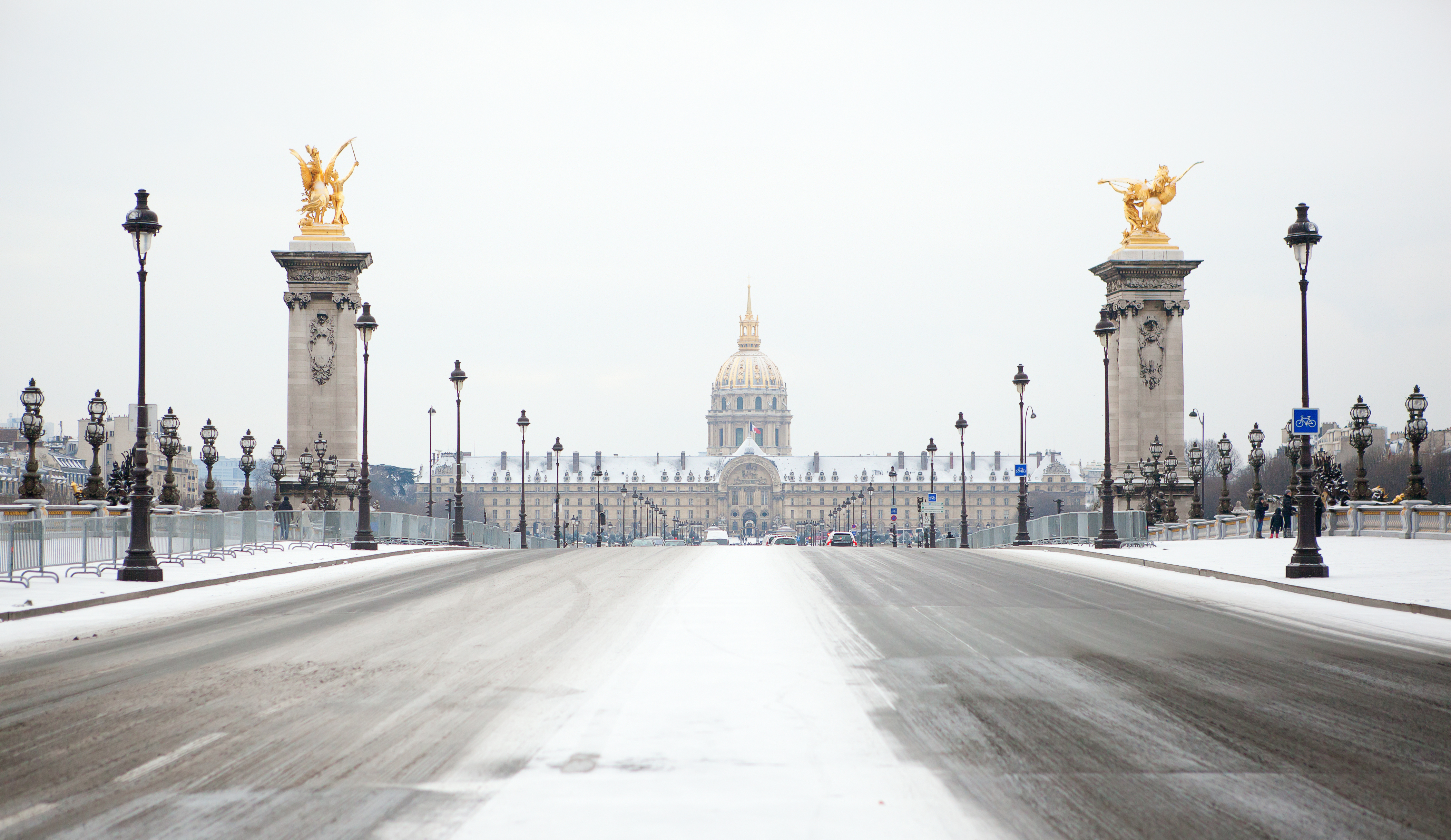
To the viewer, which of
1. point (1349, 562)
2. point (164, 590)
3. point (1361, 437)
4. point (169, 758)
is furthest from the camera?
point (1361, 437)

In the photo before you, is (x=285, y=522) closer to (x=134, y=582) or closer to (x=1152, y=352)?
(x=134, y=582)

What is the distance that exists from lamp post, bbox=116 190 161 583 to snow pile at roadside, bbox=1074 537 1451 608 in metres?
18.5

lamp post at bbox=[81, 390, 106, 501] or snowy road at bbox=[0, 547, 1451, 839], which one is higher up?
lamp post at bbox=[81, 390, 106, 501]

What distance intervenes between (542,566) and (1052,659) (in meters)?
18.7

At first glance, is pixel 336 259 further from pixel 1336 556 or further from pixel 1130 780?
pixel 1130 780

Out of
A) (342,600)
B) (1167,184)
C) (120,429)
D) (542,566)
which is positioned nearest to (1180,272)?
(1167,184)

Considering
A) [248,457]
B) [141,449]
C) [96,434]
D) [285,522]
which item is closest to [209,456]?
[248,457]

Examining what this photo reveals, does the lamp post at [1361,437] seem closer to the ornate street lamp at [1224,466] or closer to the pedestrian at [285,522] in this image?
the ornate street lamp at [1224,466]

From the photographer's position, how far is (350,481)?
54.8 meters

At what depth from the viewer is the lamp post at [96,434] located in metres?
41.7

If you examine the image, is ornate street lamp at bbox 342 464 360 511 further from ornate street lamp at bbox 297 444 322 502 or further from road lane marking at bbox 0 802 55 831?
road lane marking at bbox 0 802 55 831

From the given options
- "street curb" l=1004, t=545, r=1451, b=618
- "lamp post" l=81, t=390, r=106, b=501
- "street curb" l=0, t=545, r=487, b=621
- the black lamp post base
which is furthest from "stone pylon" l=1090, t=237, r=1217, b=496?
the black lamp post base

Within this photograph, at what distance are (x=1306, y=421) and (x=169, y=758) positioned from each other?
21222mm

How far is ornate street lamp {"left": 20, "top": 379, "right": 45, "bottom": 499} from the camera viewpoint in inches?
1437
